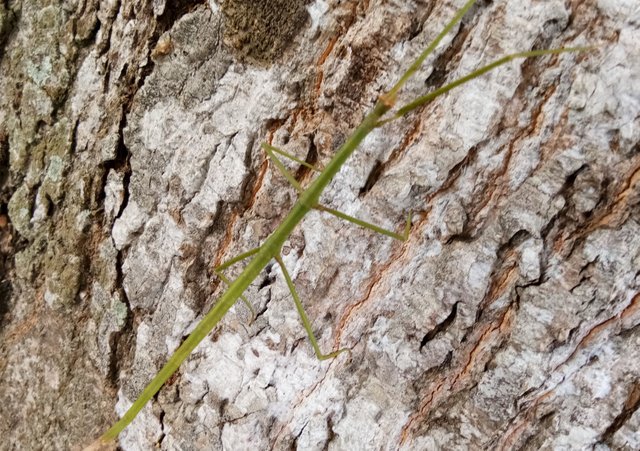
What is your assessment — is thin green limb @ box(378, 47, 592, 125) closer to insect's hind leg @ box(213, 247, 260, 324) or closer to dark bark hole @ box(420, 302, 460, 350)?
dark bark hole @ box(420, 302, 460, 350)

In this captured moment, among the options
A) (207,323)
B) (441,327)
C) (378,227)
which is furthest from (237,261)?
(441,327)

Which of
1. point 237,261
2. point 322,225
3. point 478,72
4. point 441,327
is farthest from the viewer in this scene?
point 237,261

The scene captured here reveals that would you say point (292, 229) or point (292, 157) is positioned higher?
point (292, 157)

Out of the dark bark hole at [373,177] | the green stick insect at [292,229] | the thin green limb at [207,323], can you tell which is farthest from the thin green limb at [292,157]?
the thin green limb at [207,323]

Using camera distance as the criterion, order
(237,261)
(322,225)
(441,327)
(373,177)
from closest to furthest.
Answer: (441,327) < (373,177) < (322,225) < (237,261)

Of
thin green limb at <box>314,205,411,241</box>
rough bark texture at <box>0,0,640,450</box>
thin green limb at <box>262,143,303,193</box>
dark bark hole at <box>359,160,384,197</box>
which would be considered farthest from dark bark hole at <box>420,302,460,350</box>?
thin green limb at <box>262,143,303,193</box>

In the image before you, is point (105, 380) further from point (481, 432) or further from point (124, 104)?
point (481, 432)

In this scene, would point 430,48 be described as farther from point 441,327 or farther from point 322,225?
point 441,327

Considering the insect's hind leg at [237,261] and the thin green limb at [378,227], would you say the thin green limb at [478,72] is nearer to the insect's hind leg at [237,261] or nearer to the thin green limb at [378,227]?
the thin green limb at [378,227]
